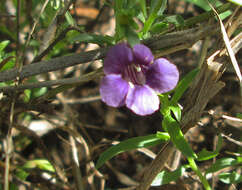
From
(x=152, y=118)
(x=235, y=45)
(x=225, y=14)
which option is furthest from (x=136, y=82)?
(x=152, y=118)

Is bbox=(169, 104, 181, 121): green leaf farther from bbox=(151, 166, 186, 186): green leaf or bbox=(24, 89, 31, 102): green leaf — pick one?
bbox=(24, 89, 31, 102): green leaf

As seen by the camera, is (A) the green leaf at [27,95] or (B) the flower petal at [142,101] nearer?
(B) the flower petal at [142,101]

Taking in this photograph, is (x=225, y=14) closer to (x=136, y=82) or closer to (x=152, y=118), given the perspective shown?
(x=136, y=82)

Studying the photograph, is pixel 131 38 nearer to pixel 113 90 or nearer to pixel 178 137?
pixel 113 90

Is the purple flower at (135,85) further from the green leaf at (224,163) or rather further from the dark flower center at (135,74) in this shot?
the green leaf at (224,163)

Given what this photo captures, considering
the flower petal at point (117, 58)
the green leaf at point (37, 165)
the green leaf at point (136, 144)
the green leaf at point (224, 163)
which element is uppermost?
the flower petal at point (117, 58)

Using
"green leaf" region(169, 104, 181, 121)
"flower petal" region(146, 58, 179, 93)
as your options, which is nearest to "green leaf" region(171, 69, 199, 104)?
"green leaf" region(169, 104, 181, 121)

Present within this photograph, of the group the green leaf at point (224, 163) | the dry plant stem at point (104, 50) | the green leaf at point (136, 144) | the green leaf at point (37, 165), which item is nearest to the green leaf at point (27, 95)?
the green leaf at point (37, 165)

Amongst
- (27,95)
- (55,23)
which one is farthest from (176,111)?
(27,95)
